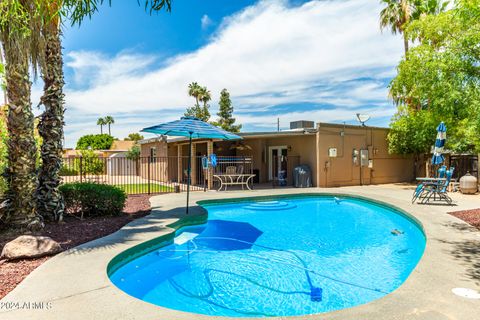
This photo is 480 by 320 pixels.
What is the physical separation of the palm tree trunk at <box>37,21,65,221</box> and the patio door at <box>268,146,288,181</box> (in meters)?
12.2

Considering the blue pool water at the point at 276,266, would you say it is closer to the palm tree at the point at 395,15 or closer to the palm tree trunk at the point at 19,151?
the palm tree trunk at the point at 19,151

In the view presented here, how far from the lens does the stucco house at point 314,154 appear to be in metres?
15.0

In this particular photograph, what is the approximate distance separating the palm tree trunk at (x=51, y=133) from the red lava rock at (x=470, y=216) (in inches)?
370

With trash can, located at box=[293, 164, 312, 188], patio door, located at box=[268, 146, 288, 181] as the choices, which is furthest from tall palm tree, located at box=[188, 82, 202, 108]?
trash can, located at box=[293, 164, 312, 188]

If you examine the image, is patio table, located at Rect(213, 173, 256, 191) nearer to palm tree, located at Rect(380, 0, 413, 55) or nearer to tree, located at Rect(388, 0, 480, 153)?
tree, located at Rect(388, 0, 480, 153)

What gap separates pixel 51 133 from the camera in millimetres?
6758

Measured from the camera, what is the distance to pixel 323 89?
72.0ft

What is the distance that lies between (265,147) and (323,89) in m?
7.28

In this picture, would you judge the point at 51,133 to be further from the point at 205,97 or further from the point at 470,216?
the point at 205,97

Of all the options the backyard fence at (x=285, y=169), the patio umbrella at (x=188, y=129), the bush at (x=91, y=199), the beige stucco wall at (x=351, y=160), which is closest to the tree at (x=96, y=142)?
the backyard fence at (x=285, y=169)

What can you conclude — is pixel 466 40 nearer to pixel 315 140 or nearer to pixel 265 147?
pixel 315 140

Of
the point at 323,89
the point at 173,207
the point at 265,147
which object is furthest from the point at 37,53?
the point at 323,89

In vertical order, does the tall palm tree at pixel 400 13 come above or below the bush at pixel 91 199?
above

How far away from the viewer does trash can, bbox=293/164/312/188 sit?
49.6ft
